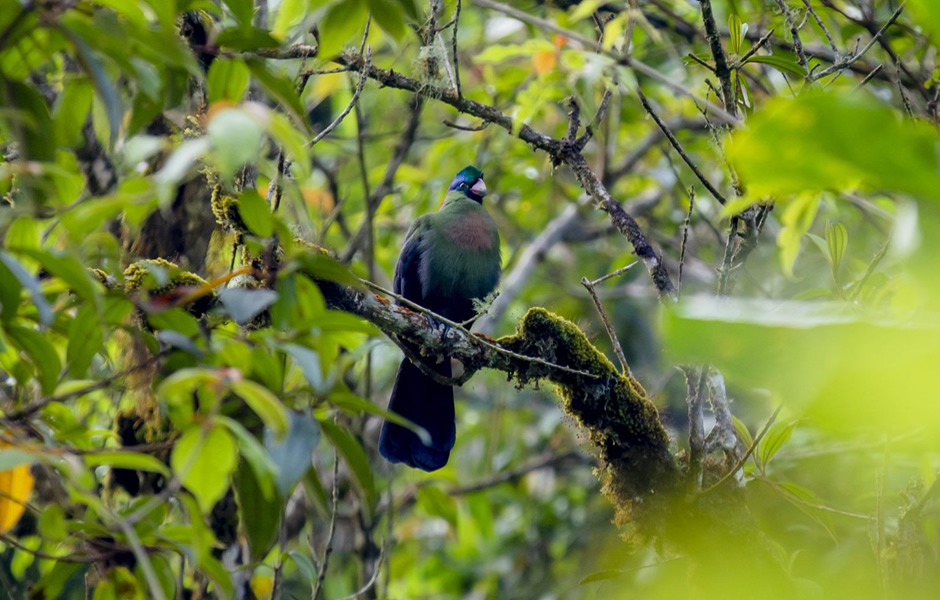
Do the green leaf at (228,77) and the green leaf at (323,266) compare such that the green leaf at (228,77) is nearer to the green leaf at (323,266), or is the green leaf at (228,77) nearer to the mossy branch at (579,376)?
the green leaf at (323,266)

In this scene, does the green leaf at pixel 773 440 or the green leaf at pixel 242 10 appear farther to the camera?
the green leaf at pixel 773 440

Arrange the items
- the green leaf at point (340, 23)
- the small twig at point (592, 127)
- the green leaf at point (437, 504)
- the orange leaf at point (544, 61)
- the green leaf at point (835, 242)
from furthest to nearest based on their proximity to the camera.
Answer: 1. the orange leaf at point (544, 61)
2. the green leaf at point (437, 504)
3. the small twig at point (592, 127)
4. the green leaf at point (835, 242)
5. the green leaf at point (340, 23)


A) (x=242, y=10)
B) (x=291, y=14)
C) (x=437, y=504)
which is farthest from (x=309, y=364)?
(x=437, y=504)

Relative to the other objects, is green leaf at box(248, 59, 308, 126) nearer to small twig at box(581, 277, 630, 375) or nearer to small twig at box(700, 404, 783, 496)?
small twig at box(581, 277, 630, 375)

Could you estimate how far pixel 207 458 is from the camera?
127 centimetres

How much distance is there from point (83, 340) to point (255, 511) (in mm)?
510

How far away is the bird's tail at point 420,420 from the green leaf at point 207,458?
7.26 feet

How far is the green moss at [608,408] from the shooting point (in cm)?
268

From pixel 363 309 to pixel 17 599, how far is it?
1.89 metres

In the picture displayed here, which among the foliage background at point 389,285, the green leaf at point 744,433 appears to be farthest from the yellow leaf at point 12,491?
the green leaf at point 744,433

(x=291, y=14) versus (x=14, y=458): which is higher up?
(x=291, y=14)

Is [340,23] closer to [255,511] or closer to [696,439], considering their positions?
[255,511]

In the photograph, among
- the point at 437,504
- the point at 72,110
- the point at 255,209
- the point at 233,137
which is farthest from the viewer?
the point at 437,504

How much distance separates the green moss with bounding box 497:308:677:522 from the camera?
2.68 meters
